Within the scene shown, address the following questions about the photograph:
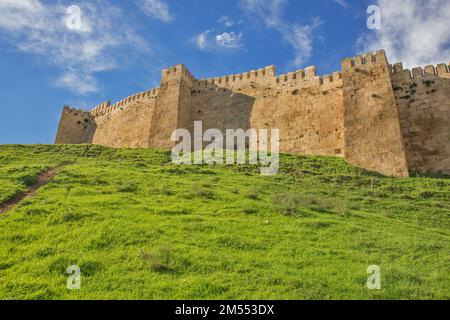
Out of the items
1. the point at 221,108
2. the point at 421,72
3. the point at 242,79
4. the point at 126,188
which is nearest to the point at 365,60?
the point at 421,72

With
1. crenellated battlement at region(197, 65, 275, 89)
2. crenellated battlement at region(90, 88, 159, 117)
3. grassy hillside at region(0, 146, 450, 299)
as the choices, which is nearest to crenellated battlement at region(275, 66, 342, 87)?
crenellated battlement at region(197, 65, 275, 89)

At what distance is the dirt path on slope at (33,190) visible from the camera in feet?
42.0

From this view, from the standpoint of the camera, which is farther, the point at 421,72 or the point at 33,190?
the point at 421,72

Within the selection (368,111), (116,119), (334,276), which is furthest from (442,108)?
(116,119)

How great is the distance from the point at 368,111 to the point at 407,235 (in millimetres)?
11841

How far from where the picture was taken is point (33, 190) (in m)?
15.0

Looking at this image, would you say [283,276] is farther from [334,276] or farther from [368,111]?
[368,111]

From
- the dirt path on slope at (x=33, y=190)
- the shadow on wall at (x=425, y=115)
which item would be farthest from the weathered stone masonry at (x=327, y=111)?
the dirt path on slope at (x=33, y=190)

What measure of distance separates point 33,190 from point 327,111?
17.0 meters

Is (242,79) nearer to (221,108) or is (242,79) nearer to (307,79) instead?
(221,108)

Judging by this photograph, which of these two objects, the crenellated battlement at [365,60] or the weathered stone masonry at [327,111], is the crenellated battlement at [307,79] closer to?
the weathered stone masonry at [327,111]

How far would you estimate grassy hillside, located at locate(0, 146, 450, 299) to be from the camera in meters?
7.73

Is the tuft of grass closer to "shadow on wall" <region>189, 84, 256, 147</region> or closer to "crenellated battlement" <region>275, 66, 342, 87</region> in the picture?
"shadow on wall" <region>189, 84, 256, 147</region>

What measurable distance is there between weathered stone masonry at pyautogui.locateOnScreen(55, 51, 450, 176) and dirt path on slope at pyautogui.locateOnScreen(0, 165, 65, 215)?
9.71 m
